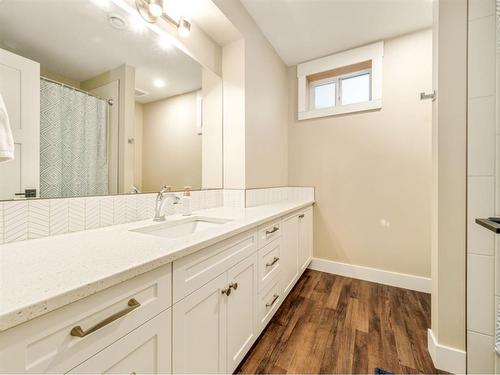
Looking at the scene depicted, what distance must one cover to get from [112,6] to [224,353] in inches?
71.7

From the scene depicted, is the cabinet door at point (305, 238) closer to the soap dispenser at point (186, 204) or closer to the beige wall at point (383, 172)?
the beige wall at point (383, 172)

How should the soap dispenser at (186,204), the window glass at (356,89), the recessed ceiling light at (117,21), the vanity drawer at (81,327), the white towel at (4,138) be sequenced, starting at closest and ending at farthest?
1. the vanity drawer at (81,327)
2. the white towel at (4,138)
3. the recessed ceiling light at (117,21)
4. the soap dispenser at (186,204)
5. the window glass at (356,89)

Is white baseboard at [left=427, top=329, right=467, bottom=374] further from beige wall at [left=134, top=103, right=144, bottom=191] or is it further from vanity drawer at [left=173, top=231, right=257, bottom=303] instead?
beige wall at [left=134, top=103, right=144, bottom=191]

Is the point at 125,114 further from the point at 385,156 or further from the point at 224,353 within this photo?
the point at 385,156

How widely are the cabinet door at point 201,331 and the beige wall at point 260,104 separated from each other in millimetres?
1136

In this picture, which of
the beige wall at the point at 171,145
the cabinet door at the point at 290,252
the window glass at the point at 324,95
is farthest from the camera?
the window glass at the point at 324,95

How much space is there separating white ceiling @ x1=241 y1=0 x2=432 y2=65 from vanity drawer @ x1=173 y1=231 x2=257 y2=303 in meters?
1.97

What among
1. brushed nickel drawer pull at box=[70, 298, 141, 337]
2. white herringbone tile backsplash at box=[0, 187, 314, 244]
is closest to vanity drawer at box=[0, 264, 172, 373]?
brushed nickel drawer pull at box=[70, 298, 141, 337]

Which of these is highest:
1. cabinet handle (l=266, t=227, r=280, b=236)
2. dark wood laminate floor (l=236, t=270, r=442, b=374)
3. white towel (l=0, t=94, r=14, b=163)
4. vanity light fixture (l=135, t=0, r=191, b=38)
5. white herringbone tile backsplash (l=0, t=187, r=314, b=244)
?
vanity light fixture (l=135, t=0, r=191, b=38)

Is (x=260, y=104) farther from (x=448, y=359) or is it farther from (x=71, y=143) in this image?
(x=448, y=359)

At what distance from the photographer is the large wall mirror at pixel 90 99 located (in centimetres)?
83

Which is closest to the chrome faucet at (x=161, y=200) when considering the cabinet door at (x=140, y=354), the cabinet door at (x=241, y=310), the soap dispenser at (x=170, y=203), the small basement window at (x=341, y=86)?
the soap dispenser at (x=170, y=203)

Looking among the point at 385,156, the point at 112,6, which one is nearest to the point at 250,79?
the point at 112,6

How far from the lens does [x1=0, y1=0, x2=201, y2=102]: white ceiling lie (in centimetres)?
83
